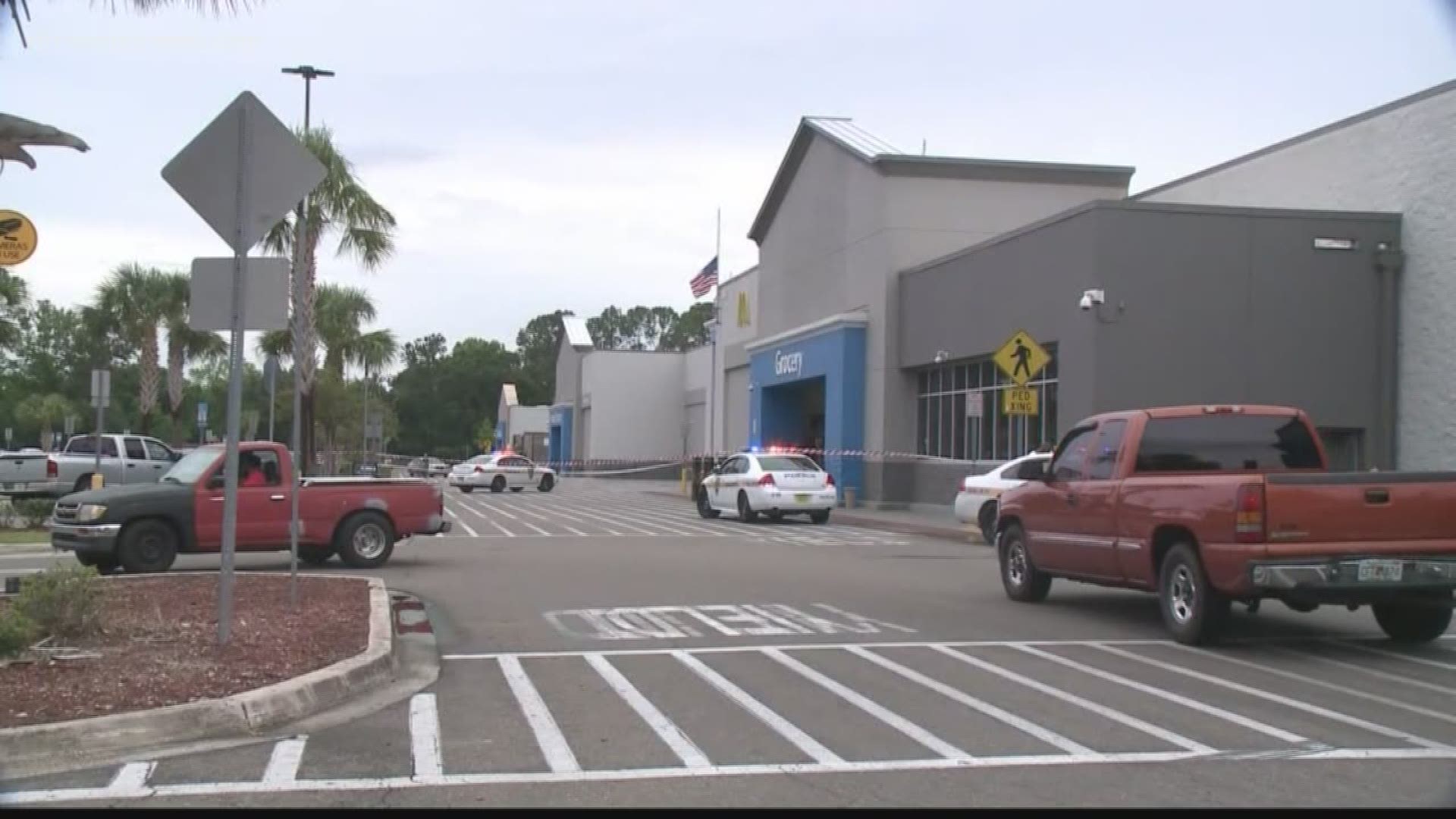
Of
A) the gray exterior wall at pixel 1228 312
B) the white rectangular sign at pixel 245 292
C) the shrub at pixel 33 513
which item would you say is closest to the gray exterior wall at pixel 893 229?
the gray exterior wall at pixel 1228 312

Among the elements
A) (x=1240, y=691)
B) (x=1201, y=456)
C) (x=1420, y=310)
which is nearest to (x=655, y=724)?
(x=1240, y=691)

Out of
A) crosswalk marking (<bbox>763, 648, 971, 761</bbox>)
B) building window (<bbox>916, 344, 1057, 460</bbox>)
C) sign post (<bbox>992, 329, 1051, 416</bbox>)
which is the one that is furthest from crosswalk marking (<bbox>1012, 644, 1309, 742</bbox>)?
building window (<bbox>916, 344, 1057, 460</bbox>)

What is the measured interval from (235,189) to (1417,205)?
2211 cm

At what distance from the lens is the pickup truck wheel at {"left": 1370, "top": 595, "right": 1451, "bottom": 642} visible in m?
10.8

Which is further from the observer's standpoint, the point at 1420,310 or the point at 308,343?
the point at 308,343

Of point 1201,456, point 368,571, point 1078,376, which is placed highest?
point 1078,376

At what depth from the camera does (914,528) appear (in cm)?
2611

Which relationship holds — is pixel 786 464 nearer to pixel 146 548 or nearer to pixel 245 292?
pixel 146 548

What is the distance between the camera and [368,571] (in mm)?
16094

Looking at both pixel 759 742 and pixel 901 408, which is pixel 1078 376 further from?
pixel 759 742

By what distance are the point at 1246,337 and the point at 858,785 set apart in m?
20.9

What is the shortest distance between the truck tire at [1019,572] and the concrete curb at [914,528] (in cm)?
870

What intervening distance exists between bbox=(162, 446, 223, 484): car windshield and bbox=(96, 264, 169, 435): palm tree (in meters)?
28.0

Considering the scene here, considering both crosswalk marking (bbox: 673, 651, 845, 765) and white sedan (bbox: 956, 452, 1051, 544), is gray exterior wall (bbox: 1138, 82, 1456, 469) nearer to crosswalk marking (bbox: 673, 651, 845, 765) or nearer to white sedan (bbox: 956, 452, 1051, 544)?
white sedan (bbox: 956, 452, 1051, 544)
